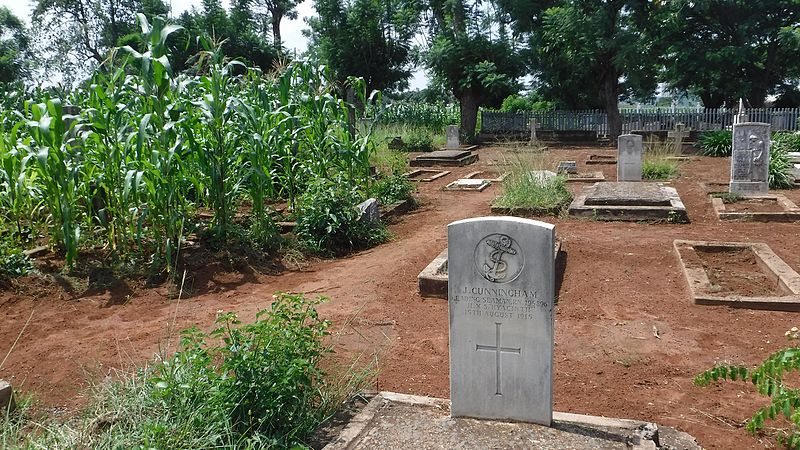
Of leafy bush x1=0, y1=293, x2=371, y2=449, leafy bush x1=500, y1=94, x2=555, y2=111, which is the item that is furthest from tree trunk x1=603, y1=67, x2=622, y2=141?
leafy bush x1=0, y1=293, x2=371, y2=449

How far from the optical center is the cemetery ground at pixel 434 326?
149 inches

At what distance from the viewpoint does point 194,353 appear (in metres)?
3.20

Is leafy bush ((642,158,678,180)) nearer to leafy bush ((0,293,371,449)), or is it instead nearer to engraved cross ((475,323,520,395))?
engraved cross ((475,323,520,395))

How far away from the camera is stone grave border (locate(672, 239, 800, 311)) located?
5.10 metres

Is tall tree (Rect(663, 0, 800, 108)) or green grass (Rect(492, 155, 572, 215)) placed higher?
tall tree (Rect(663, 0, 800, 108))

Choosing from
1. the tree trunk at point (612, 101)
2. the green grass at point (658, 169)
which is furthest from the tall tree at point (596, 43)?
the green grass at point (658, 169)

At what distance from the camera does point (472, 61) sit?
26875 mm

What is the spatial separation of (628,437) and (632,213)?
6299 mm

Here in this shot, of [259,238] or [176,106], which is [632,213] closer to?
[259,238]

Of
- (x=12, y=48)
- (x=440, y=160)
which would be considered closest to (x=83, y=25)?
(x=12, y=48)

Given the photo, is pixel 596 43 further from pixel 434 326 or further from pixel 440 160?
pixel 434 326

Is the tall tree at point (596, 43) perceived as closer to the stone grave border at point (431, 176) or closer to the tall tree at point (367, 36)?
the tall tree at point (367, 36)

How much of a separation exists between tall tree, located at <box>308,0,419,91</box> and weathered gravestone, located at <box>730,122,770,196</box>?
19.3 metres

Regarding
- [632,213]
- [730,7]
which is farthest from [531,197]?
[730,7]
